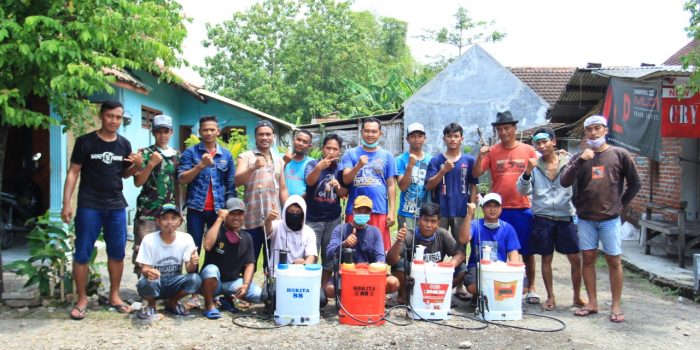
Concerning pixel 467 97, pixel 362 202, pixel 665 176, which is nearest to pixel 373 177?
pixel 362 202

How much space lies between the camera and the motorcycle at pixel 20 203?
338 inches

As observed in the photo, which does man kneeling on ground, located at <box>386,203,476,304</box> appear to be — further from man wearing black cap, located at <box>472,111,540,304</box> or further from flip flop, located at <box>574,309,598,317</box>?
flip flop, located at <box>574,309,598,317</box>

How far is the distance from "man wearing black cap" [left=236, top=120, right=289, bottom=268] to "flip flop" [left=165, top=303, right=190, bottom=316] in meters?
0.82

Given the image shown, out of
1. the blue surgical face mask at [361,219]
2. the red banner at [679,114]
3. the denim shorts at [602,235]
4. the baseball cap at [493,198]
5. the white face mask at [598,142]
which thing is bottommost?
the denim shorts at [602,235]

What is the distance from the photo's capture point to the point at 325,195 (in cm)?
599

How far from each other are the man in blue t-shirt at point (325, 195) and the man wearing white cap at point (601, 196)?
2.24 metres

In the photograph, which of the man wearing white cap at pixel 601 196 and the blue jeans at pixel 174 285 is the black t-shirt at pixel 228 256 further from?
the man wearing white cap at pixel 601 196

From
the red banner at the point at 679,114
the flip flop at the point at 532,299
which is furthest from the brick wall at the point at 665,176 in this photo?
the flip flop at the point at 532,299

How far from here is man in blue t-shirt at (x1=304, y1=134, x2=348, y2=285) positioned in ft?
19.5

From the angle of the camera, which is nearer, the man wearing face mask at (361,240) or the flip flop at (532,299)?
the man wearing face mask at (361,240)

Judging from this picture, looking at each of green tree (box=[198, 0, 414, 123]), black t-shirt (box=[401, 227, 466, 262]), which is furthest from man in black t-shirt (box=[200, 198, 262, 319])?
green tree (box=[198, 0, 414, 123])

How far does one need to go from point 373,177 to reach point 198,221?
179 cm

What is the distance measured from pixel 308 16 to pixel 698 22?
30.1 m

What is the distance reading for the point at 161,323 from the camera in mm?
5266
